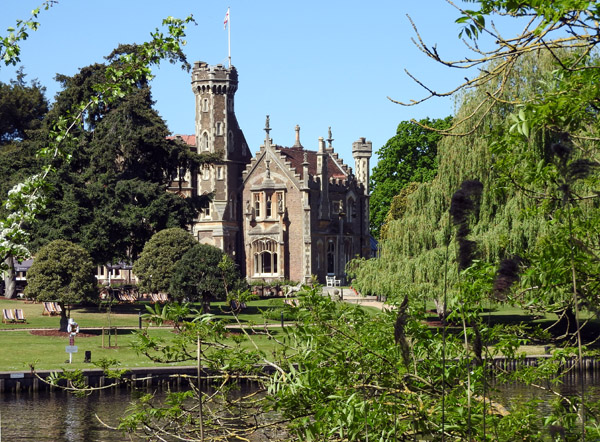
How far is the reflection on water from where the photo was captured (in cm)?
2023

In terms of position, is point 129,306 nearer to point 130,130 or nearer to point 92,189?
point 92,189

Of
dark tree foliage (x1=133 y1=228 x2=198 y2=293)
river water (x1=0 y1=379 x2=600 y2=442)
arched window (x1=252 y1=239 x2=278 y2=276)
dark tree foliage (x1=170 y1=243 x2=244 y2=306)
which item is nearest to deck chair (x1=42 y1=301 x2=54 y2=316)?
dark tree foliage (x1=133 y1=228 x2=198 y2=293)

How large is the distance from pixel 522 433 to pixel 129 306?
43459 millimetres

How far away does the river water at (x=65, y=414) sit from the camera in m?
20.2

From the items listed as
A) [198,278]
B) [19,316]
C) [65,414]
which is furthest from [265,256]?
[65,414]

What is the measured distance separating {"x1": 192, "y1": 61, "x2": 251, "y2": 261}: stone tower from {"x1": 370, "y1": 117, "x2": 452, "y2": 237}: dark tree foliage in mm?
11028

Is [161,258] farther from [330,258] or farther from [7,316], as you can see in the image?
[330,258]

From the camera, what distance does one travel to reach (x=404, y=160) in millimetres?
66688

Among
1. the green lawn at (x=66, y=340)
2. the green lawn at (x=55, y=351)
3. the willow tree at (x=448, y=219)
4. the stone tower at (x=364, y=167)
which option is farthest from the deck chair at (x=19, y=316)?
the stone tower at (x=364, y=167)

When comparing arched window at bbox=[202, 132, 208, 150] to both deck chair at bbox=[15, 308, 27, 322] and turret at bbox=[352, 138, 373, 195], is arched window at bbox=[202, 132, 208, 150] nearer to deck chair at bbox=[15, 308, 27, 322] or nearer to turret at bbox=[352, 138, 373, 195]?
turret at bbox=[352, 138, 373, 195]

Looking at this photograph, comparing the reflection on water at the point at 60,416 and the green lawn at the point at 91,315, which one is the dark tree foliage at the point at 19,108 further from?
the reflection on water at the point at 60,416

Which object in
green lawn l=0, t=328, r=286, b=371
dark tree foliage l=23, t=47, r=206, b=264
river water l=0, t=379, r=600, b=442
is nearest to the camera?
river water l=0, t=379, r=600, b=442

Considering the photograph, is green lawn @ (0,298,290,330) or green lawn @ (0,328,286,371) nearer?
green lawn @ (0,328,286,371)

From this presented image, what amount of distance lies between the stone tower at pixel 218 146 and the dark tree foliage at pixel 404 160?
1103 cm
